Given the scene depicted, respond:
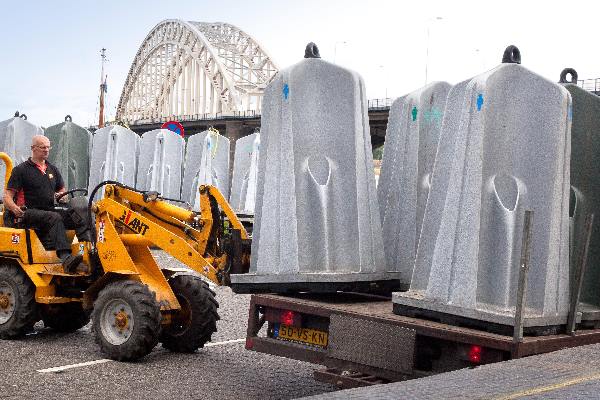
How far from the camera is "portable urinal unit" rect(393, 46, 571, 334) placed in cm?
580

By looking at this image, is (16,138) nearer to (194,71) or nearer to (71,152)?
(71,152)

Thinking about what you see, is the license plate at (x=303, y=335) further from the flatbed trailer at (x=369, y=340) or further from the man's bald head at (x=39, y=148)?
the man's bald head at (x=39, y=148)

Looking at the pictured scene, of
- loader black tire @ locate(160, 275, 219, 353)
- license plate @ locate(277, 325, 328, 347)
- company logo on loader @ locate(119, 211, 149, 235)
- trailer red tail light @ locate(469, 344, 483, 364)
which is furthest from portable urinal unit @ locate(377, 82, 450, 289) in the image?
company logo on loader @ locate(119, 211, 149, 235)

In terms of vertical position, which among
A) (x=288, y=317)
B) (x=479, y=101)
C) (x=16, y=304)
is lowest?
(x=16, y=304)

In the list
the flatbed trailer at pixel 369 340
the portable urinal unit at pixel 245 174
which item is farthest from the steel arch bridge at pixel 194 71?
the flatbed trailer at pixel 369 340

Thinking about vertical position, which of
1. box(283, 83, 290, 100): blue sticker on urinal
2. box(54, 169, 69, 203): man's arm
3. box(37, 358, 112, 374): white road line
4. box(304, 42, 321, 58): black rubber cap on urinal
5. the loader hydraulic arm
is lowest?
box(37, 358, 112, 374): white road line

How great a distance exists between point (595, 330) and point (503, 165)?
1302 mm

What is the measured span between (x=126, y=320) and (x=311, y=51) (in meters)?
3.14

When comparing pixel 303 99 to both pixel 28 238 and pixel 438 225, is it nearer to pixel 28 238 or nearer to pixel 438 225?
pixel 438 225

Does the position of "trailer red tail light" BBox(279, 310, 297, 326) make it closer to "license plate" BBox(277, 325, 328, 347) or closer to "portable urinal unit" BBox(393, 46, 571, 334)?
"license plate" BBox(277, 325, 328, 347)

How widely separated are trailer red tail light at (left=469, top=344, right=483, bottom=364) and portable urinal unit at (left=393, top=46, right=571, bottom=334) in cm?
22

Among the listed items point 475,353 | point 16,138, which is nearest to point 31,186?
point 475,353

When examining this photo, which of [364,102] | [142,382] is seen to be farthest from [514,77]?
[142,382]

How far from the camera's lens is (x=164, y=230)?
8.98m
